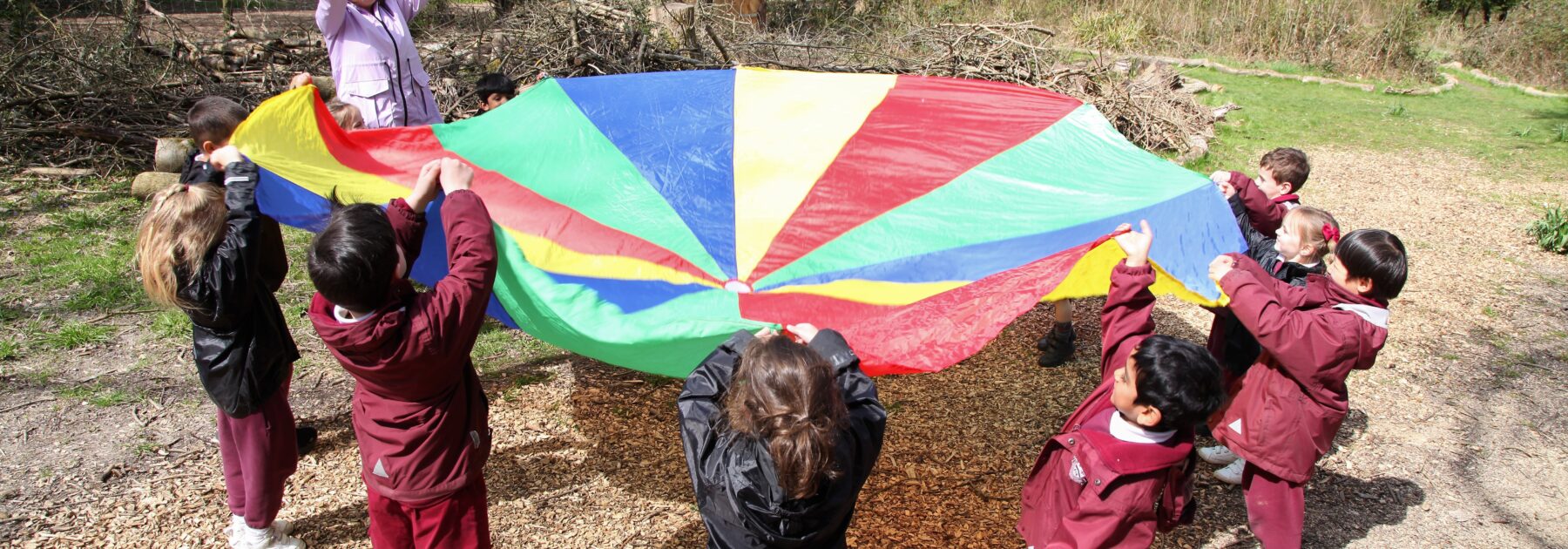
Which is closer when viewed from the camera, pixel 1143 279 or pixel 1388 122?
pixel 1143 279

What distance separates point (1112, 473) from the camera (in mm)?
2053

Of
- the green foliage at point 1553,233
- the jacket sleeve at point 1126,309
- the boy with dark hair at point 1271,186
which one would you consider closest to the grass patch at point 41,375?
the jacket sleeve at point 1126,309

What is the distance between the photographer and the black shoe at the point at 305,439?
3271 millimetres

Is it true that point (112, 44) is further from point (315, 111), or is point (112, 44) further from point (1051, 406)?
point (1051, 406)

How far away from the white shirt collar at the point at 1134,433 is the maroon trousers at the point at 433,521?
159cm

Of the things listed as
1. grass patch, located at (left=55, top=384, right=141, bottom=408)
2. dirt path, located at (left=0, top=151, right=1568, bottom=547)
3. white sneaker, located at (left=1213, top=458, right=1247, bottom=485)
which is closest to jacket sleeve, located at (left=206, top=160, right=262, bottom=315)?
dirt path, located at (left=0, top=151, right=1568, bottom=547)

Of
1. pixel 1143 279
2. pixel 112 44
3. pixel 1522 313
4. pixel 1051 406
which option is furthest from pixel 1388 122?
pixel 112 44

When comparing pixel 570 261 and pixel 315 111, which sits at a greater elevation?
pixel 315 111

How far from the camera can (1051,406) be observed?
3875 mm

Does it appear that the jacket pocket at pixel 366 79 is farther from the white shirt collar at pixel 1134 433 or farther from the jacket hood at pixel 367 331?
the white shirt collar at pixel 1134 433

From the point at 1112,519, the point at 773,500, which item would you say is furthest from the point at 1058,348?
the point at 773,500

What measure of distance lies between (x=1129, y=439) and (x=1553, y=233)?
225 inches

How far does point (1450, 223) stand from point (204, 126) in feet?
24.6

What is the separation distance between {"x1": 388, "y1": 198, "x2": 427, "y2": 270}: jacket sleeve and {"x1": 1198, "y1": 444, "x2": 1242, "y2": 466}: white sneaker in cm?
285
